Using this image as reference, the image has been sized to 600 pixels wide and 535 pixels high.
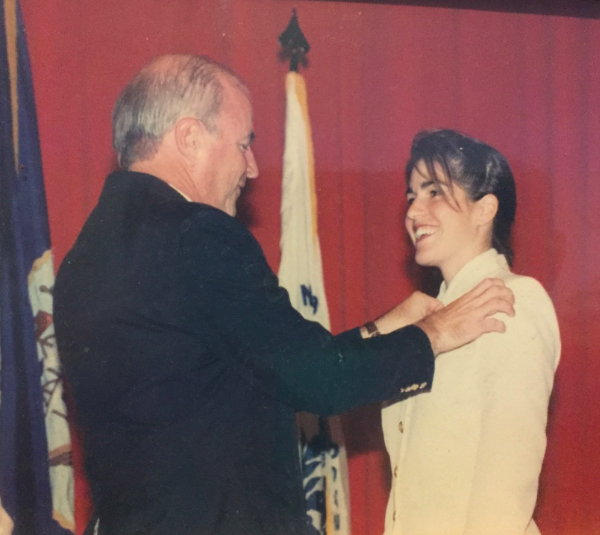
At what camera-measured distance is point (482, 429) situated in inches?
49.0

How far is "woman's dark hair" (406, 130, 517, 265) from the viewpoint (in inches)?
56.8

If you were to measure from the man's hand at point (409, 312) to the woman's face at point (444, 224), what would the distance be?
0.07m

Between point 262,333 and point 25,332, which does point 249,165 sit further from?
point 25,332

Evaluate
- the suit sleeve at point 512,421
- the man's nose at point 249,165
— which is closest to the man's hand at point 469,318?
the suit sleeve at point 512,421

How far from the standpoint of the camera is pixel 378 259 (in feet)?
6.88

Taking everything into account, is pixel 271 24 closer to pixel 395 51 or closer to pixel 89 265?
pixel 395 51

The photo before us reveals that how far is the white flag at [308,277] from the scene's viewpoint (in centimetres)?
194

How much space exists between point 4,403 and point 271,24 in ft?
4.30

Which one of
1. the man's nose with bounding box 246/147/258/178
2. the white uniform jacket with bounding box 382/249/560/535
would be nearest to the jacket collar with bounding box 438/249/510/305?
the white uniform jacket with bounding box 382/249/560/535

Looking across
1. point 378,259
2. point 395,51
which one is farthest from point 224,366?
point 395,51

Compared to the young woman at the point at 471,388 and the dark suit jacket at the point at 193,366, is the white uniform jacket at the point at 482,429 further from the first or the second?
the dark suit jacket at the point at 193,366

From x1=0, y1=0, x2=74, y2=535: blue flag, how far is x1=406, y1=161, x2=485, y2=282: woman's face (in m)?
1.06

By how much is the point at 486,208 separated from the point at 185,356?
2.48ft

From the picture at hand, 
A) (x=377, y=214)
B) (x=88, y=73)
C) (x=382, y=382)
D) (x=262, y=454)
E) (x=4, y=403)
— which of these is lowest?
(x=4, y=403)
